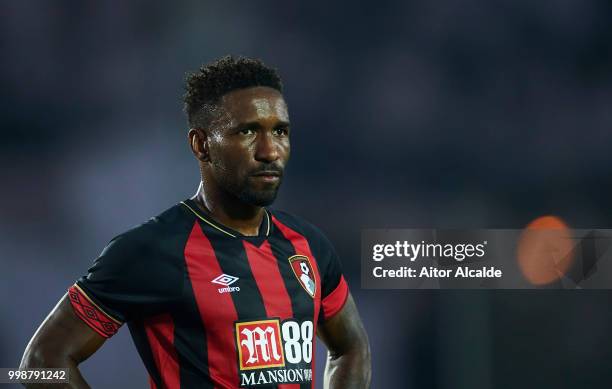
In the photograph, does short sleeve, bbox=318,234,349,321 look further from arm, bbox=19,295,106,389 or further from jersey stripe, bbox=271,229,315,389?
arm, bbox=19,295,106,389

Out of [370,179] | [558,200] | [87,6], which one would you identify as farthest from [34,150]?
[558,200]

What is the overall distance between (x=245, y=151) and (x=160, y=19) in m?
1.91

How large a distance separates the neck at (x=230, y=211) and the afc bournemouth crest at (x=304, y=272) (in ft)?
0.37

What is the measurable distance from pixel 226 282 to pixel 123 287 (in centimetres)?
21

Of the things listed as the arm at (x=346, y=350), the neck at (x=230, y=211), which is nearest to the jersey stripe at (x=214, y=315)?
the neck at (x=230, y=211)

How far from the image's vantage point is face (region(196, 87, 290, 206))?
1.55 m

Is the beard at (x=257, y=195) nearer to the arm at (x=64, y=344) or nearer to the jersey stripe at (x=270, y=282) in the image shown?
the jersey stripe at (x=270, y=282)

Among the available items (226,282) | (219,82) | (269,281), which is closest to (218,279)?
(226,282)

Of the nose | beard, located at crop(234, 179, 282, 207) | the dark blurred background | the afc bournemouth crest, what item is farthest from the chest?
the dark blurred background

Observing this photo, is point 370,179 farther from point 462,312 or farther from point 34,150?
point 34,150

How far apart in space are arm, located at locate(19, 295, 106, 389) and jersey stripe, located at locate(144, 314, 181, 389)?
0.10 m

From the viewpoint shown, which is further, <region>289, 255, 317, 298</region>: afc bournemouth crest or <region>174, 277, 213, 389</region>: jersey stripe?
<region>289, 255, 317, 298</region>: afc bournemouth crest

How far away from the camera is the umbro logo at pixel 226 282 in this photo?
1.54 metres

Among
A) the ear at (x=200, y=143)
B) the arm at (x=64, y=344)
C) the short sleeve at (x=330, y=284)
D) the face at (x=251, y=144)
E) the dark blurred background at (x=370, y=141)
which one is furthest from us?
the dark blurred background at (x=370, y=141)
